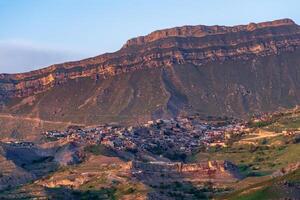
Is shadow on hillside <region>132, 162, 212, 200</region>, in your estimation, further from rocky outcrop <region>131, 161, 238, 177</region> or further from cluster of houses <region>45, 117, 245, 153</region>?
cluster of houses <region>45, 117, 245, 153</region>

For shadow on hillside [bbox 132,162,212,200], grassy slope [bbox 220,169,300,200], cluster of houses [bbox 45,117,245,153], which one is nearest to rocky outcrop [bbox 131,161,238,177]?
shadow on hillside [bbox 132,162,212,200]

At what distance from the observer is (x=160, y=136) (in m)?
173

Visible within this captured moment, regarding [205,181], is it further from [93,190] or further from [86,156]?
[86,156]

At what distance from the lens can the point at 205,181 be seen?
4680 inches

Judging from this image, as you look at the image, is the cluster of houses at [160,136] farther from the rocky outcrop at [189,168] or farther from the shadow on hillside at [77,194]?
the shadow on hillside at [77,194]

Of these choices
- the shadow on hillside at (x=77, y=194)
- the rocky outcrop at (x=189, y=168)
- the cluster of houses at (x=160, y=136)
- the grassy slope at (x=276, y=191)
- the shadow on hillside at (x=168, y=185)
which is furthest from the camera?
the cluster of houses at (x=160, y=136)

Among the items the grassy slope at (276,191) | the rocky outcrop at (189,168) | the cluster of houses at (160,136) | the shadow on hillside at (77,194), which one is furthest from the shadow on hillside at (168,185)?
the cluster of houses at (160,136)

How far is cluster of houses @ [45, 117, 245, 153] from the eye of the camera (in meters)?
159

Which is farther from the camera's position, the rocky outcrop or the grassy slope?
the rocky outcrop

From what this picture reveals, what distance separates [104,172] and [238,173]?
18.2 meters

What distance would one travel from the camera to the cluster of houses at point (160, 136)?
159375 mm

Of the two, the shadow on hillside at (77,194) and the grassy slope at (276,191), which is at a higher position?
the grassy slope at (276,191)

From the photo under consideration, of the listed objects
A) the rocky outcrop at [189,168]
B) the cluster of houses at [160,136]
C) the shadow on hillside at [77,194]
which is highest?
the cluster of houses at [160,136]

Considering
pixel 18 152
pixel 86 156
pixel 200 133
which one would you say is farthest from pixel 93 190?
pixel 200 133
